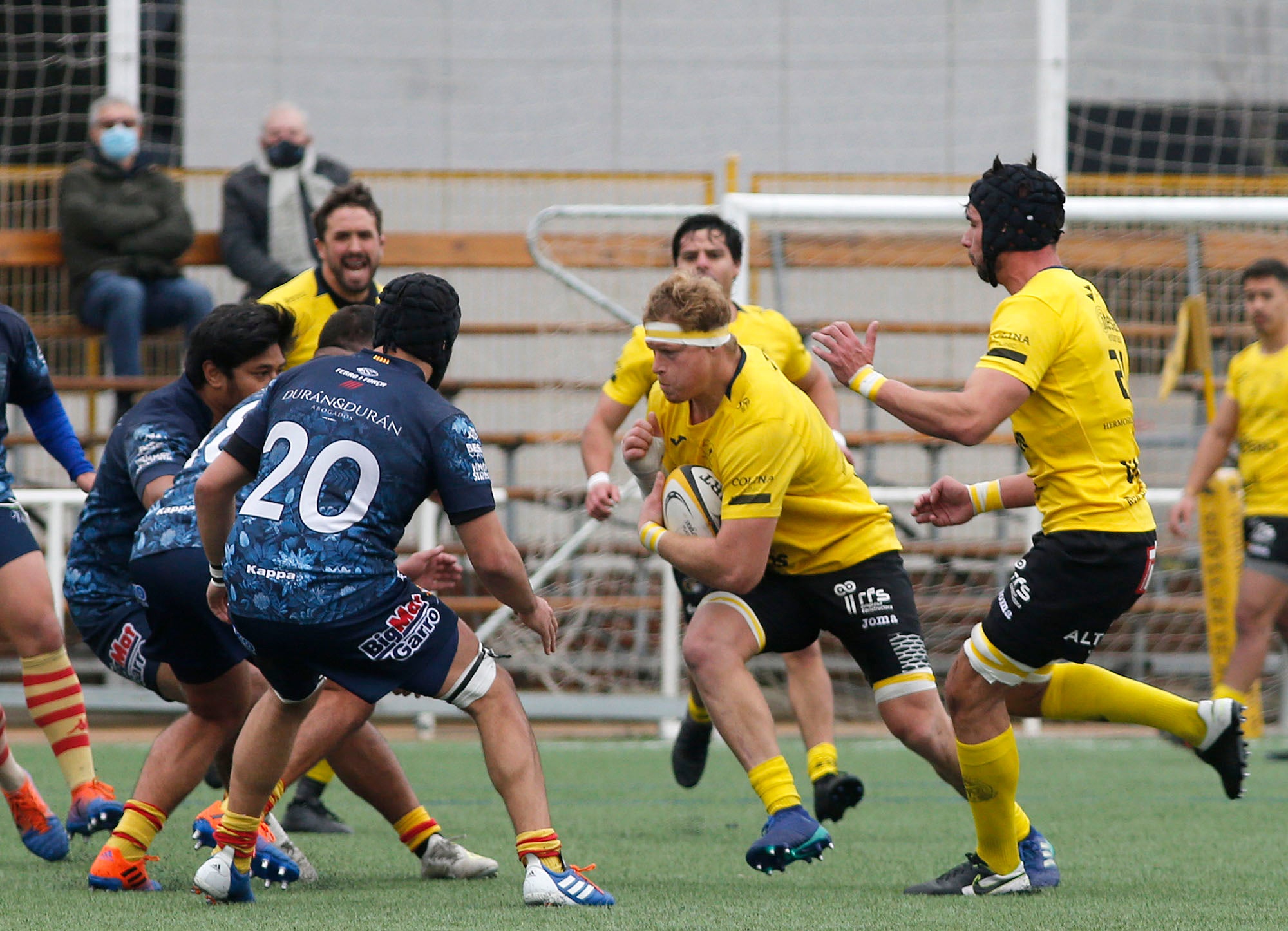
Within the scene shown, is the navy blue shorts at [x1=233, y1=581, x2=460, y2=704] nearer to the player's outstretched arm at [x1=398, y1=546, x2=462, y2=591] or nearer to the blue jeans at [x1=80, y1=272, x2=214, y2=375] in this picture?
the player's outstretched arm at [x1=398, y1=546, x2=462, y2=591]

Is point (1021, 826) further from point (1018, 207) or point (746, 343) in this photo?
point (746, 343)

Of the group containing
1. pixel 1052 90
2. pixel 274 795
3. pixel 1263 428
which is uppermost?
pixel 1052 90

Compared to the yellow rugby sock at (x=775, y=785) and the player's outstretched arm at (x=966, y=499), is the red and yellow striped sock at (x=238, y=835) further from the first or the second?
the player's outstretched arm at (x=966, y=499)

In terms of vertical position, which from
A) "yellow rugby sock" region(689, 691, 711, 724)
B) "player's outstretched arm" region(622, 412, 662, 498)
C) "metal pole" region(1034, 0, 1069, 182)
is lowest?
"yellow rugby sock" region(689, 691, 711, 724)

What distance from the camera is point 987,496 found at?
15.7ft

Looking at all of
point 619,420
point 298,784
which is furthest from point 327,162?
point 298,784

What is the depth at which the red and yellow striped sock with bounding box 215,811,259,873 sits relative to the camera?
4109 millimetres

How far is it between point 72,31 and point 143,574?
23.6ft

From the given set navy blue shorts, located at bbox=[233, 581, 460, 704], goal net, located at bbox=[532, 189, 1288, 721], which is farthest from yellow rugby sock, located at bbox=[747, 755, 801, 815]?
goal net, located at bbox=[532, 189, 1288, 721]

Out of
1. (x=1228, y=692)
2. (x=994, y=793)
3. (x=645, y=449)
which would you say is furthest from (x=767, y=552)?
(x=1228, y=692)

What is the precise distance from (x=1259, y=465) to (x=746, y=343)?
3086 millimetres

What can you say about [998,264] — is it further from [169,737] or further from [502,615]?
[502,615]

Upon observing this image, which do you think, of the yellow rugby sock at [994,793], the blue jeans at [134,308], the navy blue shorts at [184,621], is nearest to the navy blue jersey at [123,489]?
the navy blue shorts at [184,621]

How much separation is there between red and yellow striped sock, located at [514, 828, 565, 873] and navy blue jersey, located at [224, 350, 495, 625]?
0.68 m
